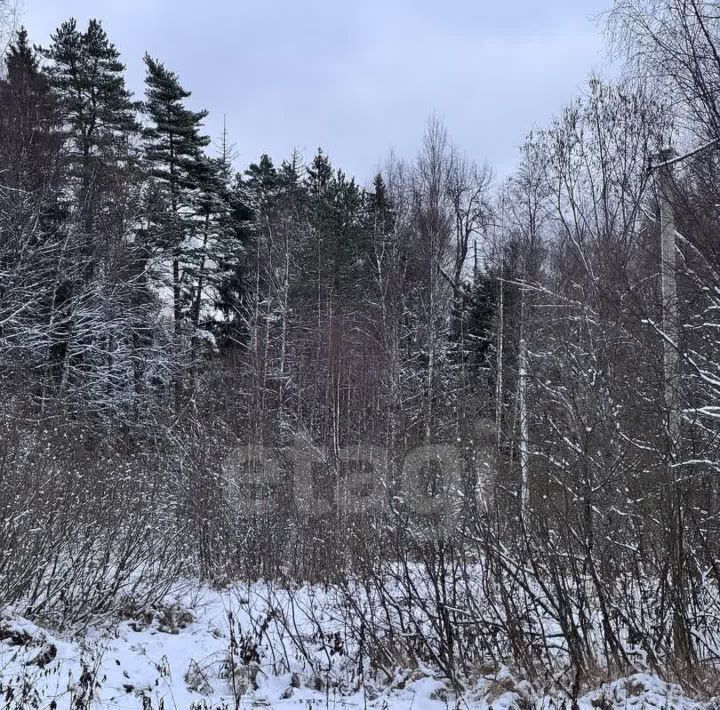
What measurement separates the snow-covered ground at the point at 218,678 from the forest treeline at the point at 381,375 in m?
0.24

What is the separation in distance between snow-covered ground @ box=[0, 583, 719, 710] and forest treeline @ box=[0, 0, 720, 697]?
0.24 meters

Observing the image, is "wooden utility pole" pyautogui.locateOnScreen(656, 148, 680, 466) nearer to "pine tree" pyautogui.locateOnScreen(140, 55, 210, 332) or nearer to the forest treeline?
the forest treeline

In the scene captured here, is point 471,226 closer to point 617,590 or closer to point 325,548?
point 325,548

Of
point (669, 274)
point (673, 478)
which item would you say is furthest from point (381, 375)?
point (673, 478)

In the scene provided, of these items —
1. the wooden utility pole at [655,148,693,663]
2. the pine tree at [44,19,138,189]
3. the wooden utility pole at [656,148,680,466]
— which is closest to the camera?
the wooden utility pole at [655,148,693,663]

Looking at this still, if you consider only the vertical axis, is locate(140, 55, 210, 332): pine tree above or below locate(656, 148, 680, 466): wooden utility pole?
above

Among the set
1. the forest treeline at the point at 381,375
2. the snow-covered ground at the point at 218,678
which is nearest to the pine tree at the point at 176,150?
the forest treeline at the point at 381,375

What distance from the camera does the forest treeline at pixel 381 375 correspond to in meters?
5.32

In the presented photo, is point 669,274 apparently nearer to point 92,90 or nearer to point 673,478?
point 673,478

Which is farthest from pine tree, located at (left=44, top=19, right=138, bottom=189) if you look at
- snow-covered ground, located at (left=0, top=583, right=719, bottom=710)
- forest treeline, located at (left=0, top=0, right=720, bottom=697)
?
snow-covered ground, located at (left=0, top=583, right=719, bottom=710)

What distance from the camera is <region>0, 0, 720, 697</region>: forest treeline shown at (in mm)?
5324

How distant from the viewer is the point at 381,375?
58.5 ft

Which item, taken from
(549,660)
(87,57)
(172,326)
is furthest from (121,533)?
(87,57)

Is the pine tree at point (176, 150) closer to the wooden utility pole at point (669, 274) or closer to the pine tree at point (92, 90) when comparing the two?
the pine tree at point (92, 90)
